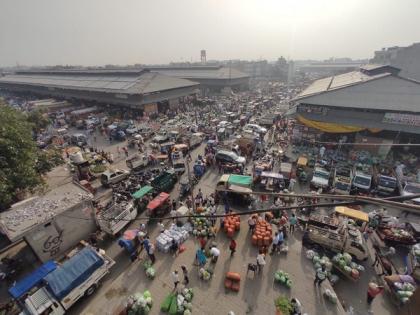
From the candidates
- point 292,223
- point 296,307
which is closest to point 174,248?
point 296,307

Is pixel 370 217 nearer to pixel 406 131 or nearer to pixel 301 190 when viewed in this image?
pixel 301 190

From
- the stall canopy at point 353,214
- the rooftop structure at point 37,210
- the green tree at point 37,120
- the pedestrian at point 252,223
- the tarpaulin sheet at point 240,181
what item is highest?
the green tree at point 37,120

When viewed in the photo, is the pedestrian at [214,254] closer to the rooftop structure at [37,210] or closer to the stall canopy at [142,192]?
the stall canopy at [142,192]

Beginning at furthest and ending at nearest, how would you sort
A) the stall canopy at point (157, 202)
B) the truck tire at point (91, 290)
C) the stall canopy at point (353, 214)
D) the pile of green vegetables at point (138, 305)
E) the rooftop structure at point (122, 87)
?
the rooftop structure at point (122, 87) → the stall canopy at point (157, 202) → the stall canopy at point (353, 214) → the truck tire at point (91, 290) → the pile of green vegetables at point (138, 305)

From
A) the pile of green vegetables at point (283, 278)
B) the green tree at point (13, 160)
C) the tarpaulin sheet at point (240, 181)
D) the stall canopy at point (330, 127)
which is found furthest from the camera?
the stall canopy at point (330, 127)

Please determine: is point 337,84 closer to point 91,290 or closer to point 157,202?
point 157,202

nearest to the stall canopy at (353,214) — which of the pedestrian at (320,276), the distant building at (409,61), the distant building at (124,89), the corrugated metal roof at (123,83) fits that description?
the pedestrian at (320,276)
